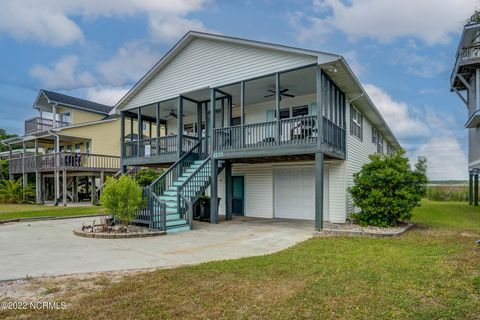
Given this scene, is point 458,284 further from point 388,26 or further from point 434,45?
point 434,45

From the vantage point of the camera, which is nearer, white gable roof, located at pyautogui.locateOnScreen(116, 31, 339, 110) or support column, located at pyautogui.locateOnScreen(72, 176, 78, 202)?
white gable roof, located at pyautogui.locateOnScreen(116, 31, 339, 110)

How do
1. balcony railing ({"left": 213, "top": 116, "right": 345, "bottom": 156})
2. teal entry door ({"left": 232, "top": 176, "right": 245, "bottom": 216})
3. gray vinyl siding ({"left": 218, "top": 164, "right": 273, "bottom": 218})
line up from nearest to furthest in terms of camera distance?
balcony railing ({"left": 213, "top": 116, "right": 345, "bottom": 156}), gray vinyl siding ({"left": 218, "top": 164, "right": 273, "bottom": 218}), teal entry door ({"left": 232, "top": 176, "right": 245, "bottom": 216})

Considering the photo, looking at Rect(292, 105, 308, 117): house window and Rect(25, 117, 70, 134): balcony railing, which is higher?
Rect(25, 117, 70, 134): balcony railing

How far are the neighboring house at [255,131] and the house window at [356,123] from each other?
1.9 inches

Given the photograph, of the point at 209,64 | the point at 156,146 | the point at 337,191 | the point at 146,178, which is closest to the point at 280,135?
the point at 337,191

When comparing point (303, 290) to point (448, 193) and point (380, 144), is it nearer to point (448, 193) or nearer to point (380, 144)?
point (380, 144)

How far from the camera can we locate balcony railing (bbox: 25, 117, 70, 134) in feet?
89.5

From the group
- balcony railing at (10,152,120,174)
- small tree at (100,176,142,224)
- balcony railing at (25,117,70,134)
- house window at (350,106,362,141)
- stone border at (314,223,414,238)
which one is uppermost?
balcony railing at (25,117,70,134)

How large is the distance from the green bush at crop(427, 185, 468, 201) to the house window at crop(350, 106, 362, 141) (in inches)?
643

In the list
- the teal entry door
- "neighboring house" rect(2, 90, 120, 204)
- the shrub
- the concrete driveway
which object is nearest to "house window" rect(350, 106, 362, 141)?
the concrete driveway

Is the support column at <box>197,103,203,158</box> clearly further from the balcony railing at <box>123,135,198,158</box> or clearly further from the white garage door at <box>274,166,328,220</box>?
the white garage door at <box>274,166,328,220</box>

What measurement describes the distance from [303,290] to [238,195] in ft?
37.6

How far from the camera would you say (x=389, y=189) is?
10672 millimetres

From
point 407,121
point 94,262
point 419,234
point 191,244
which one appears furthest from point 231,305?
point 407,121
